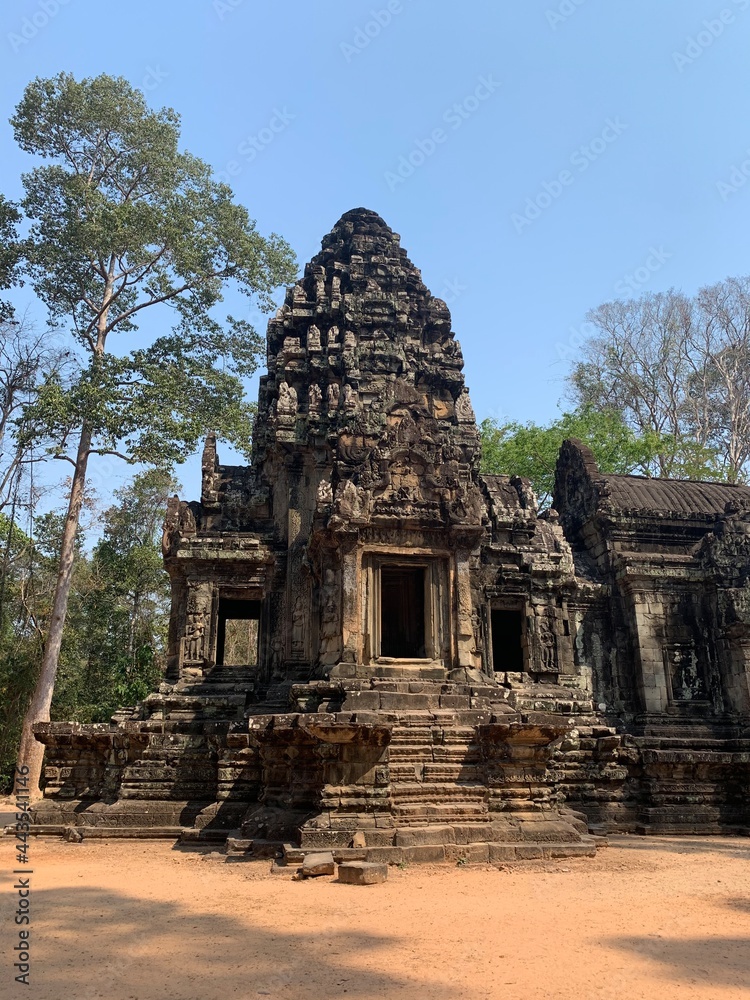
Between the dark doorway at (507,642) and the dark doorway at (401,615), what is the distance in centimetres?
→ 230

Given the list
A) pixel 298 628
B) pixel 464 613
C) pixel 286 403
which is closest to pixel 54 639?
pixel 298 628

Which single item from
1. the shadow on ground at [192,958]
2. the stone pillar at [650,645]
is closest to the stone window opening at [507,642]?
the stone pillar at [650,645]

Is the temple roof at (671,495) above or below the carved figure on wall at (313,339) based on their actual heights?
below

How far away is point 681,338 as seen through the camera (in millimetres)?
31922

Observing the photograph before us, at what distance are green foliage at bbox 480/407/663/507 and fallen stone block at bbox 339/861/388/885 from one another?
2208cm

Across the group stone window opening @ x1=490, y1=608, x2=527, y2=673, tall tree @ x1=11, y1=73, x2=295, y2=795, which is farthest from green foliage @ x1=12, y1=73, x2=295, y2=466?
stone window opening @ x1=490, y1=608, x2=527, y2=673

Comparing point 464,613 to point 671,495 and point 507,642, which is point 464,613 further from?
point 671,495

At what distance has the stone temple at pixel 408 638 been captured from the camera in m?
10.4

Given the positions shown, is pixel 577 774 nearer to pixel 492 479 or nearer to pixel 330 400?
pixel 492 479

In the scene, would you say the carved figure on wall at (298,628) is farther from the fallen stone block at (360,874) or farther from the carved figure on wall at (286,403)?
the fallen stone block at (360,874)

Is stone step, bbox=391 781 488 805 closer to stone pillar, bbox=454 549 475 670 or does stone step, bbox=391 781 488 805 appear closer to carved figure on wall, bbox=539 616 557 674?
stone pillar, bbox=454 549 475 670

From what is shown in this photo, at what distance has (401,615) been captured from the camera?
52.3 feet

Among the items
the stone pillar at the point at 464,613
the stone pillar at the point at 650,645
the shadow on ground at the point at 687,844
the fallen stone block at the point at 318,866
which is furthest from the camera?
the stone pillar at the point at 650,645

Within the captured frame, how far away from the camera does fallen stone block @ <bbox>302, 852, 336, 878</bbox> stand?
8352mm
